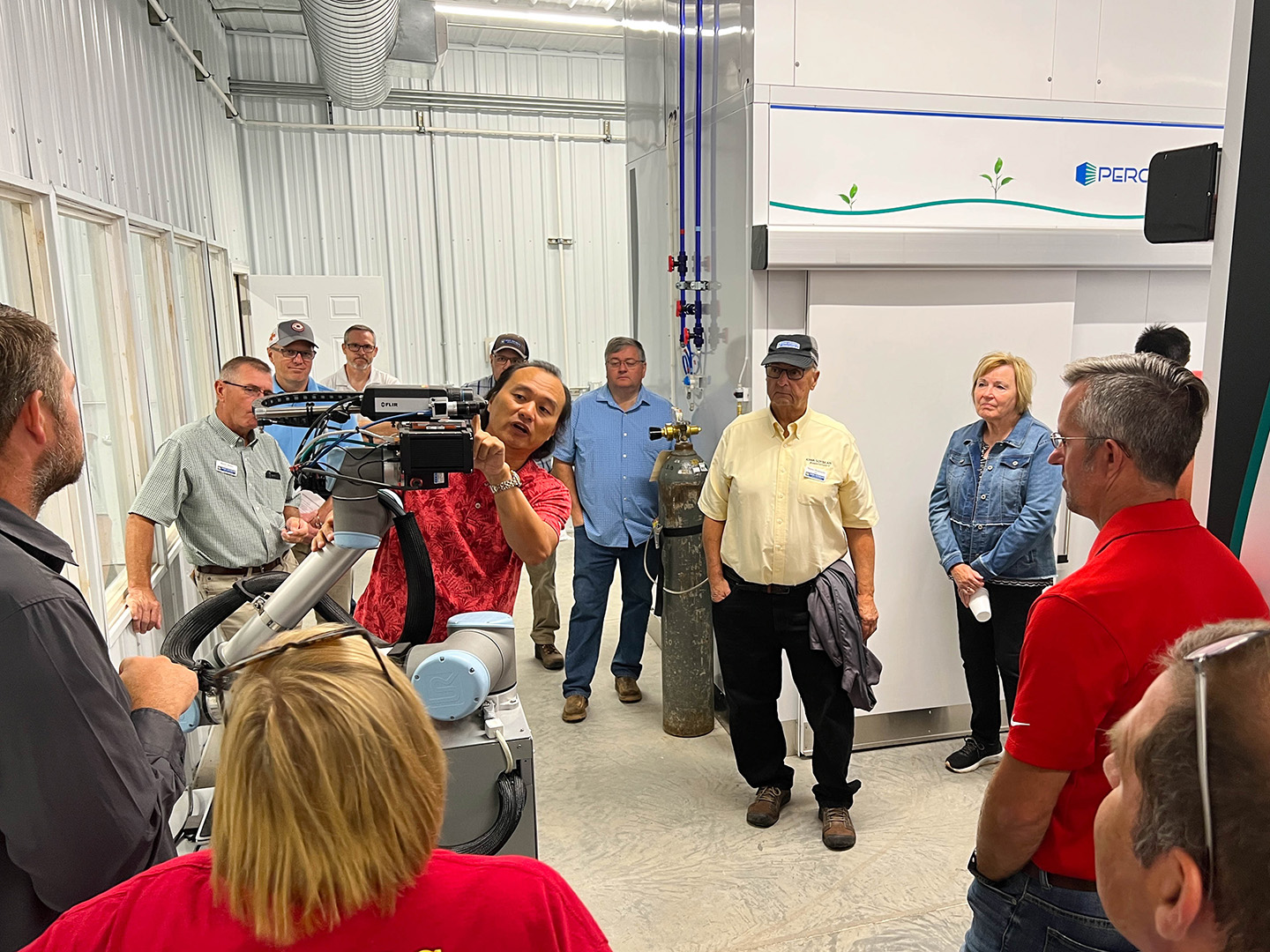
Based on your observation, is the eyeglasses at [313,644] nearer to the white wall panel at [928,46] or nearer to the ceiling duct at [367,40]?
the white wall panel at [928,46]

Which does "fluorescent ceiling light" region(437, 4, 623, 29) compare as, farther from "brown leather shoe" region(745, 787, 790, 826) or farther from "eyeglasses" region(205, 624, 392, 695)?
"eyeglasses" region(205, 624, 392, 695)

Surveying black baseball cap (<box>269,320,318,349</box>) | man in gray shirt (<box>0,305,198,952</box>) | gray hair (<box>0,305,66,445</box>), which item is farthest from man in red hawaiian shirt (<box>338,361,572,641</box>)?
black baseball cap (<box>269,320,318,349</box>)

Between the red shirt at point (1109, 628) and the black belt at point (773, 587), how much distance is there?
1564 millimetres

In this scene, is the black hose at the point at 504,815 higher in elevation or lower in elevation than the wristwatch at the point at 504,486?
lower

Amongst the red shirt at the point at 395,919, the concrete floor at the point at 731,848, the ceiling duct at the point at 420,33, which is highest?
the ceiling duct at the point at 420,33

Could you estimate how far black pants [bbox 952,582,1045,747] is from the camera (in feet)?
10.6

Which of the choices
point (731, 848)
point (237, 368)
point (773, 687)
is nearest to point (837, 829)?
point (731, 848)

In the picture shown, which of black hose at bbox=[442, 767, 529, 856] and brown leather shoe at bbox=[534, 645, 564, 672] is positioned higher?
black hose at bbox=[442, 767, 529, 856]

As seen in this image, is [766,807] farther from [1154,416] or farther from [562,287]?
[562,287]

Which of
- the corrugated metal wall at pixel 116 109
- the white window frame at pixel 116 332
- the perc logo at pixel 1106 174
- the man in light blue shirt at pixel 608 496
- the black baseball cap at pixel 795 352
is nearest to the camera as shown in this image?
the corrugated metal wall at pixel 116 109

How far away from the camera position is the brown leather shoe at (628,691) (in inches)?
164

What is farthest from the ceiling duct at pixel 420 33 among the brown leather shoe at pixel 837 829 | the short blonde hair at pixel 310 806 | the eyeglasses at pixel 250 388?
the short blonde hair at pixel 310 806

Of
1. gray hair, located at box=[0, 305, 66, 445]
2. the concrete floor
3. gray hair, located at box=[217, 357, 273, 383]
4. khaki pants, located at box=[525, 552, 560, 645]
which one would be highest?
gray hair, located at box=[0, 305, 66, 445]

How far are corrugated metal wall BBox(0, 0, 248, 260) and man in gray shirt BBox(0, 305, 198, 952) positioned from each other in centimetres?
142
